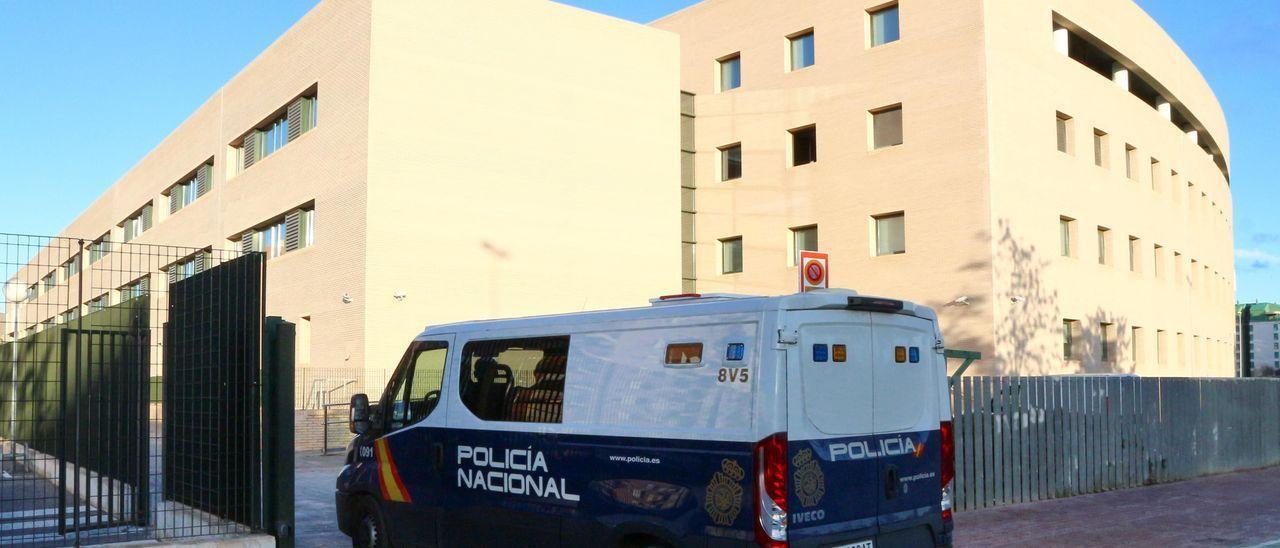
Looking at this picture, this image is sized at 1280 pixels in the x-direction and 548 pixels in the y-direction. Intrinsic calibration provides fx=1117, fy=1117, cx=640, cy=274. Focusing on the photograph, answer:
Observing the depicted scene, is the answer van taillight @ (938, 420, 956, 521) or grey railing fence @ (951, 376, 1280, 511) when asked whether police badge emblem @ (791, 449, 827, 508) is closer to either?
van taillight @ (938, 420, 956, 521)

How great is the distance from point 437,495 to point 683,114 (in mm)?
28559

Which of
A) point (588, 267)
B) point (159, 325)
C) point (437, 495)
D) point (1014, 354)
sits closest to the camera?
point (437, 495)

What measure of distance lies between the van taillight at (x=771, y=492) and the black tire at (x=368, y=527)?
3.94 meters

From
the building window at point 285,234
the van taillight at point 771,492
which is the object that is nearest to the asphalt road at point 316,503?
the van taillight at point 771,492

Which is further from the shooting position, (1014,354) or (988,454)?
(1014,354)

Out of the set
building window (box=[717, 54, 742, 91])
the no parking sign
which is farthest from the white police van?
building window (box=[717, 54, 742, 91])

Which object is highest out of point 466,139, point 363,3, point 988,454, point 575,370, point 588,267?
point 363,3

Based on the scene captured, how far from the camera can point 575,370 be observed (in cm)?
780

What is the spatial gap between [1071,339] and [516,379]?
2500 centimetres

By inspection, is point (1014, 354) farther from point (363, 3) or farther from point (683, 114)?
point (363, 3)

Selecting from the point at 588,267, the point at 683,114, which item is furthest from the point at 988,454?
the point at 683,114

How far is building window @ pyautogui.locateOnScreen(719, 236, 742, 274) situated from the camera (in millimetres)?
34869

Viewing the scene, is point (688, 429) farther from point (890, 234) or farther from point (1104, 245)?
point (1104, 245)

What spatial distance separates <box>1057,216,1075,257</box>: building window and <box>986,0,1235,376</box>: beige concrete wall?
0.20 meters
